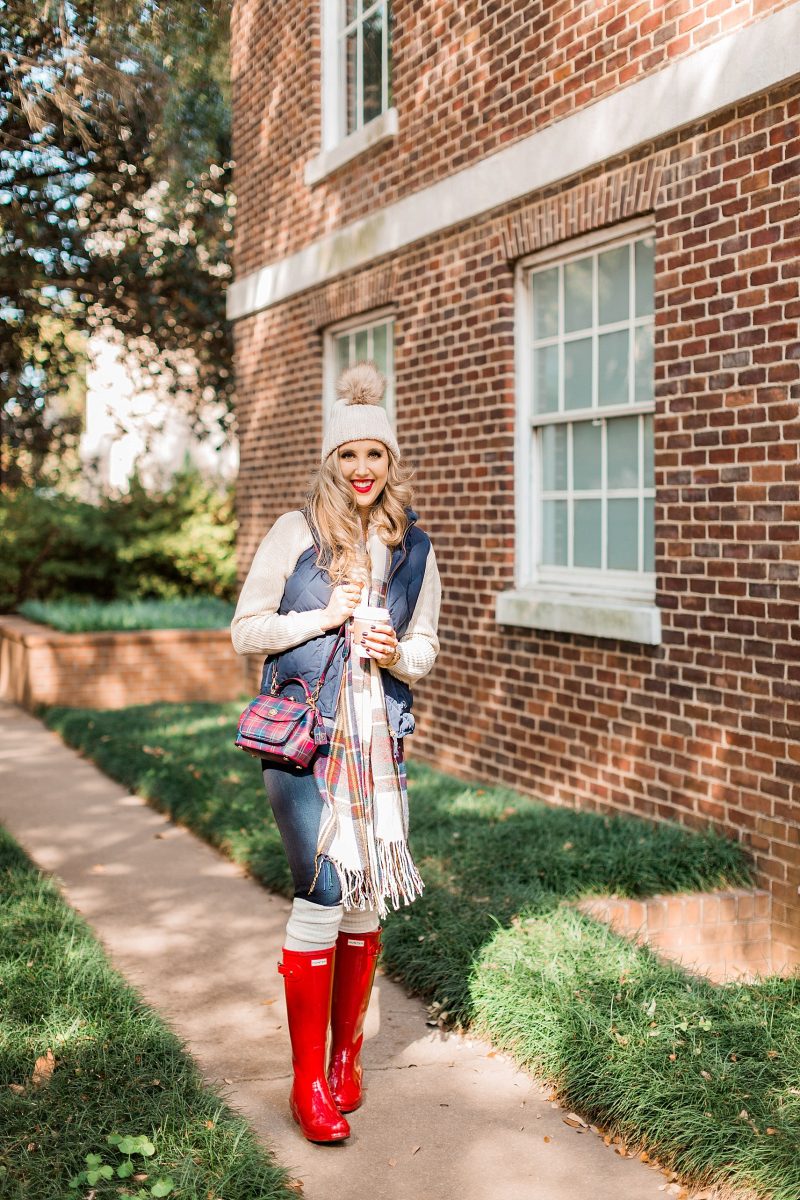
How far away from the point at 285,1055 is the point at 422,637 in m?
1.51

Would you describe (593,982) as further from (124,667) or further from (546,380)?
(124,667)

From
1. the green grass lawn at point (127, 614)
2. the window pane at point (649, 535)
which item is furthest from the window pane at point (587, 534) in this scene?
the green grass lawn at point (127, 614)

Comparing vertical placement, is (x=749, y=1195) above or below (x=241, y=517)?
below

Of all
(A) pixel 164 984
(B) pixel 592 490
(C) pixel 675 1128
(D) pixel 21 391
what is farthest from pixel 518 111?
(D) pixel 21 391

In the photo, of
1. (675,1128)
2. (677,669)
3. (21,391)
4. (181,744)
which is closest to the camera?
A: (675,1128)

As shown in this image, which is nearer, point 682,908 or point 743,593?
point 682,908

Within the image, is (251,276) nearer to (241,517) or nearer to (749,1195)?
(241,517)

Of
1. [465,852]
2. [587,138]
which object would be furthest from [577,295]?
[465,852]

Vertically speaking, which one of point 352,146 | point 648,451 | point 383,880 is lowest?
point 383,880

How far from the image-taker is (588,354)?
21.9 ft

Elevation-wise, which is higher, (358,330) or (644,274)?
(358,330)

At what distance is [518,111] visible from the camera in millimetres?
6910

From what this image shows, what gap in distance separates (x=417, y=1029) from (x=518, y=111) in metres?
4.92

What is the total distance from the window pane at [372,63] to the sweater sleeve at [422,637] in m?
5.92
